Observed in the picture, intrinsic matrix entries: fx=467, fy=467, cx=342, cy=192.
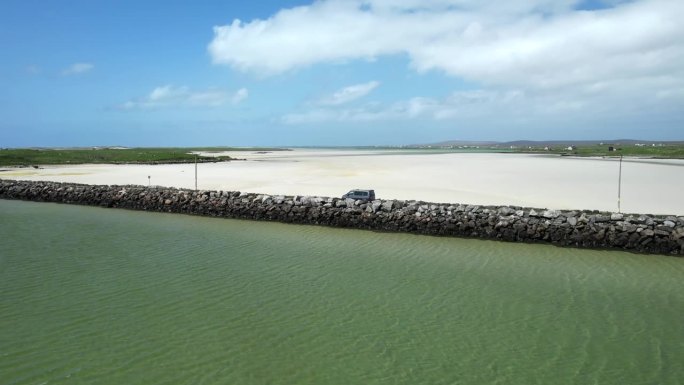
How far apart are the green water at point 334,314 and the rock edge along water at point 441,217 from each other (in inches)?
32.9

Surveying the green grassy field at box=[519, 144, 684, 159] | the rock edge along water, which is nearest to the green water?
the rock edge along water

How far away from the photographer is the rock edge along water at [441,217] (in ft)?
47.2

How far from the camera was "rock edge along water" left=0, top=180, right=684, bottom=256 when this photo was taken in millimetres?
14398

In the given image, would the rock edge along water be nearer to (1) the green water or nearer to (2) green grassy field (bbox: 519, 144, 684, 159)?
(1) the green water

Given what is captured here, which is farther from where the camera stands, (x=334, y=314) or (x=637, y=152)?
(x=637, y=152)

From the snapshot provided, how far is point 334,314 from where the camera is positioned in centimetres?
849

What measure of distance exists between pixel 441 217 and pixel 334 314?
9.12m

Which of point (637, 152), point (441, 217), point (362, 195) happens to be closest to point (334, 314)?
point (441, 217)

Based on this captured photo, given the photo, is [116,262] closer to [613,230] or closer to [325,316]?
[325,316]

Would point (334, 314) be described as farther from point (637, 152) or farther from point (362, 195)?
point (637, 152)

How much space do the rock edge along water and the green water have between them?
32.9 inches

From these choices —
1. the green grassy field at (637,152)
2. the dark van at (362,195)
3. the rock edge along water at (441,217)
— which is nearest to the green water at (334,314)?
the rock edge along water at (441,217)

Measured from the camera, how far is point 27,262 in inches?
472

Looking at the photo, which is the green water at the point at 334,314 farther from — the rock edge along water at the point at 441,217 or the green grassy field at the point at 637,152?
the green grassy field at the point at 637,152
